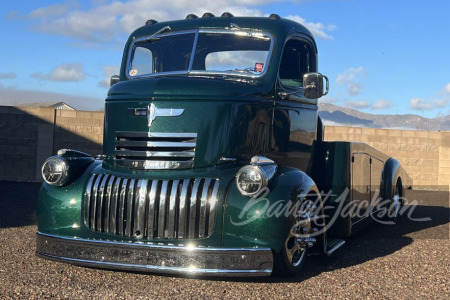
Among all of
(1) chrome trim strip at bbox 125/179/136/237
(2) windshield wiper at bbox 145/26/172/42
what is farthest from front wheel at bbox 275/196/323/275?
(2) windshield wiper at bbox 145/26/172/42

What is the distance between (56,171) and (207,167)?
4.35 feet

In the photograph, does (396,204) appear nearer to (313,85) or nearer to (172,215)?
(313,85)

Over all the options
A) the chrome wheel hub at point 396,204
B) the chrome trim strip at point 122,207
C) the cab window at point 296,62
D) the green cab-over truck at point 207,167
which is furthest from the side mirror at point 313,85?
the chrome wheel hub at point 396,204

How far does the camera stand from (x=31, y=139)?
14711mm

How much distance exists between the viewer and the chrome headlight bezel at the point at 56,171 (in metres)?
4.97

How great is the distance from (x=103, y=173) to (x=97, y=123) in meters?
10.2

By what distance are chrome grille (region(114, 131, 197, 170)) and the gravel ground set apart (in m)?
0.93

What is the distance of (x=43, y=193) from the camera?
16.6ft

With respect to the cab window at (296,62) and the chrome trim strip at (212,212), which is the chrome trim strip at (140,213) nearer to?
the chrome trim strip at (212,212)

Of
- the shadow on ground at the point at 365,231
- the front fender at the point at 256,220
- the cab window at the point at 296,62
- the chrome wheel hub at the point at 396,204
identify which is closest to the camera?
the front fender at the point at 256,220

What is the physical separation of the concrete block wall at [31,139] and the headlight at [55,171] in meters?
9.72

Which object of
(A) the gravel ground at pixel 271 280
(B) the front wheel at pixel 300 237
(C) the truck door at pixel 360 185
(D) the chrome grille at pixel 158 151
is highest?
(D) the chrome grille at pixel 158 151

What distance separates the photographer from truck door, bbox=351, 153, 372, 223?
6.33m

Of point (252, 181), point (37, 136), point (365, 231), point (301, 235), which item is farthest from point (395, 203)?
point (37, 136)
